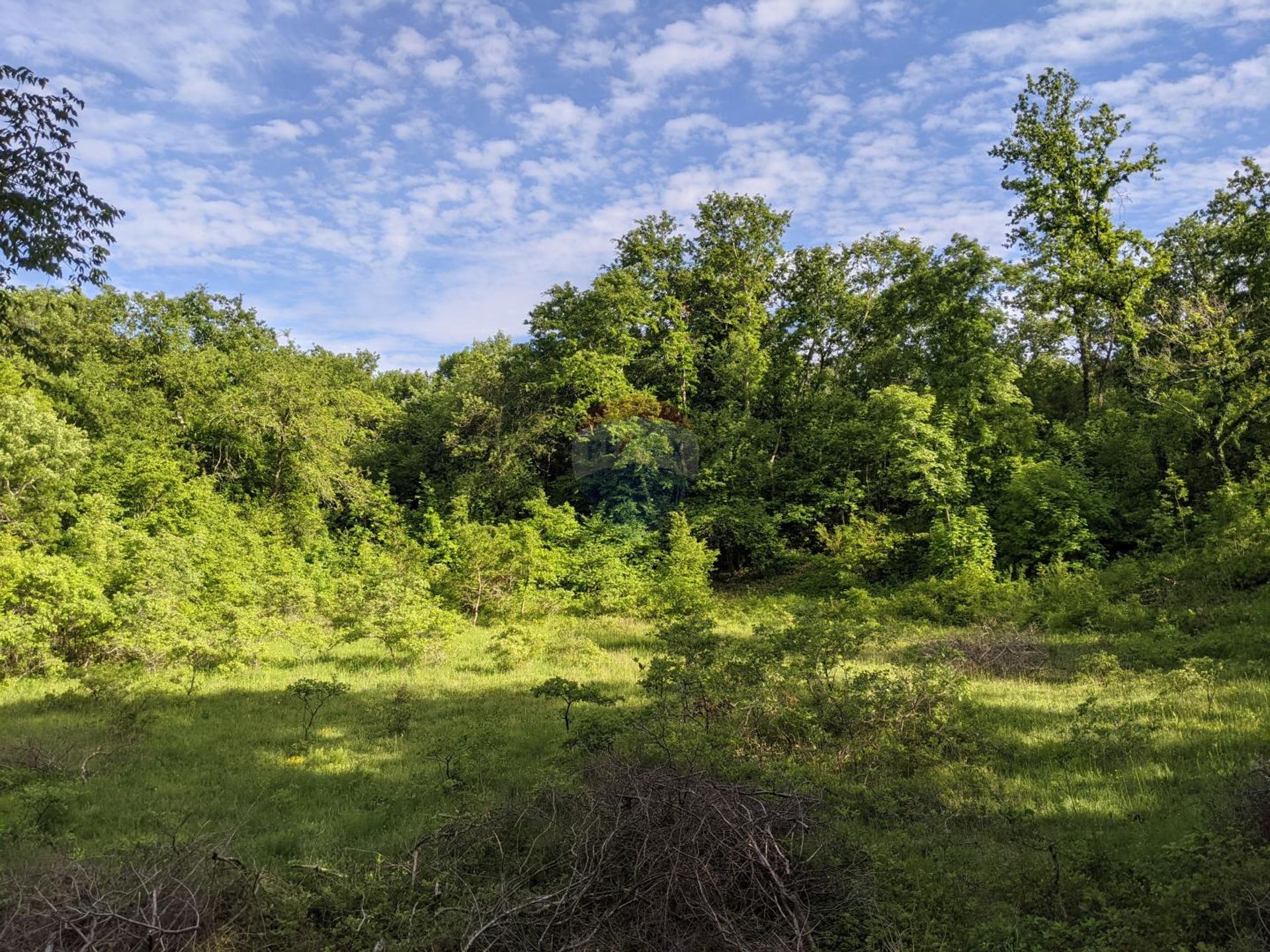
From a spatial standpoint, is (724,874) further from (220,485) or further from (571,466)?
(220,485)

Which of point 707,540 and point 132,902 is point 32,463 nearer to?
point 132,902

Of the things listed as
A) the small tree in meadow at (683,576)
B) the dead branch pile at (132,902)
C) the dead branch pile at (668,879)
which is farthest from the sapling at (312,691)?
the small tree in meadow at (683,576)

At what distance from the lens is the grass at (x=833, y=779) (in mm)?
4934

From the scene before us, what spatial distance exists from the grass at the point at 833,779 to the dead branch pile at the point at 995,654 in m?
0.38

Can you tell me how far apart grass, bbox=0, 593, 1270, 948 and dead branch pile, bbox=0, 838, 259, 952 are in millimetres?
464

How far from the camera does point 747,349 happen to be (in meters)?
26.1

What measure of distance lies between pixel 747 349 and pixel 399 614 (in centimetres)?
1690

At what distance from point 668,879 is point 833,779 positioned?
3068 millimetres

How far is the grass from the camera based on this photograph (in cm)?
493

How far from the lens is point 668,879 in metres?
4.16

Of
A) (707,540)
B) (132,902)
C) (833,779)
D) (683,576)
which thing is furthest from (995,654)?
(707,540)

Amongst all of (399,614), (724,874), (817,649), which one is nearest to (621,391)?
(399,614)

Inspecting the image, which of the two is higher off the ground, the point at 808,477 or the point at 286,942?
the point at 808,477

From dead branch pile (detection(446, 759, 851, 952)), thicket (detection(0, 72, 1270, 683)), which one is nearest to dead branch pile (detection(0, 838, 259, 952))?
dead branch pile (detection(446, 759, 851, 952))
